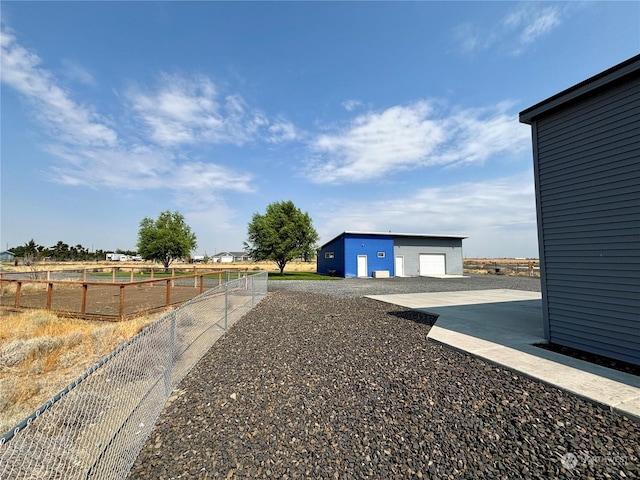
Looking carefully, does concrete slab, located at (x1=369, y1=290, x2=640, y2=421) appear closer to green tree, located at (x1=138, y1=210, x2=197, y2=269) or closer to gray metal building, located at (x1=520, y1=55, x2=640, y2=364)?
gray metal building, located at (x1=520, y1=55, x2=640, y2=364)

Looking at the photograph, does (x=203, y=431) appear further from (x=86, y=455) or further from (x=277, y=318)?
(x=277, y=318)

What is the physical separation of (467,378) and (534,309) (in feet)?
22.7

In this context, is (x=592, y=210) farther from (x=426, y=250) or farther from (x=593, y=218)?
(x=426, y=250)

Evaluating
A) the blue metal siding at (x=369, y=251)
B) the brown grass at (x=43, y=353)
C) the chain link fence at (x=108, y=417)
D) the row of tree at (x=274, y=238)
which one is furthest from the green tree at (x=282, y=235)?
the chain link fence at (x=108, y=417)

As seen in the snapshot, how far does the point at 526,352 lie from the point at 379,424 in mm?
3360

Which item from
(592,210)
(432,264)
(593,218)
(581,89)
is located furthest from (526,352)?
(432,264)

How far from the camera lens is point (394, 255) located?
90.4 feet

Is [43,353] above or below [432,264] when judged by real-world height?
below

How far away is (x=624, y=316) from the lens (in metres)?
4.67

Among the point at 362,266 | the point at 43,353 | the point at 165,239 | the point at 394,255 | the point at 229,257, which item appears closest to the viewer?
the point at 43,353

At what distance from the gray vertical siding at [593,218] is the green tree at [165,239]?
40290 millimetres

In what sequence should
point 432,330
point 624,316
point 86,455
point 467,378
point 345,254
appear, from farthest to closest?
1. point 345,254
2. point 432,330
3. point 624,316
4. point 467,378
5. point 86,455

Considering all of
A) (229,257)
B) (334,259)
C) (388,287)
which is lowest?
(388,287)

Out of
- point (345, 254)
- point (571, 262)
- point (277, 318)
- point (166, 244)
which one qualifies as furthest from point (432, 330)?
point (166, 244)
